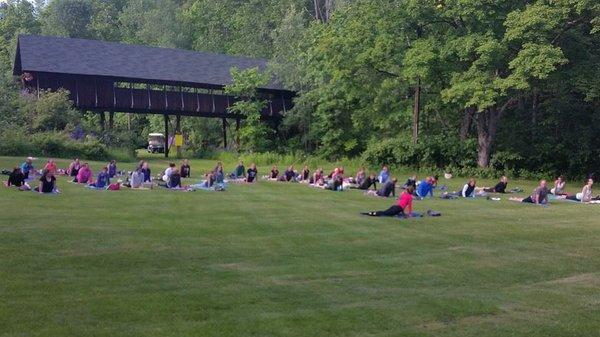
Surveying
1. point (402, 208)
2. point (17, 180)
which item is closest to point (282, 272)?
point (402, 208)

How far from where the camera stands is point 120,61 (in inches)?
2154

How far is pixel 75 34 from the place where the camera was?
87375mm

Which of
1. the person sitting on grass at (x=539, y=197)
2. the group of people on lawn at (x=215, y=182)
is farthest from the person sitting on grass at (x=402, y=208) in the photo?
the person sitting on grass at (x=539, y=197)

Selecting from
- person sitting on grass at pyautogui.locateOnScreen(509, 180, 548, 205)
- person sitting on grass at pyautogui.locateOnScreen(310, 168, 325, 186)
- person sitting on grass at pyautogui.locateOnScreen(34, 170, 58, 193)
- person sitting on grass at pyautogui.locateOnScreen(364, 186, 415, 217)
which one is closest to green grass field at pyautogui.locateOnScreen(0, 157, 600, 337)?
person sitting on grass at pyautogui.locateOnScreen(364, 186, 415, 217)

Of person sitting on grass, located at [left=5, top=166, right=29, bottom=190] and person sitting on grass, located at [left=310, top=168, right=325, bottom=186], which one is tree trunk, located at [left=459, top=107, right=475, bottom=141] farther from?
person sitting on grass, located at [left=5, top=166, right=29, bottom=190]

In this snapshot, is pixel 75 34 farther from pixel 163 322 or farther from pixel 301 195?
pixel 163 322

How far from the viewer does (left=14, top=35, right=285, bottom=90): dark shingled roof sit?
167 feet

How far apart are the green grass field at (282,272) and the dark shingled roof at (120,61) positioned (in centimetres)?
3116

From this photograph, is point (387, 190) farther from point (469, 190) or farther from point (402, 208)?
point (402, 208)

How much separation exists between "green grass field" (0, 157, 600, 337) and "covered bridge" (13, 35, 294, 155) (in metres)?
30.2

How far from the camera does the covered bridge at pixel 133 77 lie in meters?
50.4

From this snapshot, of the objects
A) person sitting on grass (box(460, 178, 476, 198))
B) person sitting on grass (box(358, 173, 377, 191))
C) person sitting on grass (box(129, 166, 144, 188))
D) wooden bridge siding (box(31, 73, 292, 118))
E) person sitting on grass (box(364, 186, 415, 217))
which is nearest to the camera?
person sitting on grass (box(364, 186, 415, 217))

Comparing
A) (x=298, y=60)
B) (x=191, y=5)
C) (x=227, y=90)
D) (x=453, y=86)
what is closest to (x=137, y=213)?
(x=453, y=86)

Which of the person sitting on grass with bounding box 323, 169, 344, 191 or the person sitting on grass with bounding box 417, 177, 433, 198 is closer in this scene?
the person sitting on grass with bounding box 417, 177, 433, 198
